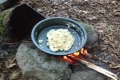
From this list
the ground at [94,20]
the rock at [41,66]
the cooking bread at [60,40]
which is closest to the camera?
the rock at [41,66]

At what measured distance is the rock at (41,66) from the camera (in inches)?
105

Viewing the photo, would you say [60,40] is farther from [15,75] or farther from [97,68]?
[15,75]

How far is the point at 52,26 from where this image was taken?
3133 millimetres

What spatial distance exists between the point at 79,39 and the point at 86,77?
0.58 metres

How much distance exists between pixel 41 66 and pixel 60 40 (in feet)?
1.51

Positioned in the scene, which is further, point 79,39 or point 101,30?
point 101,30

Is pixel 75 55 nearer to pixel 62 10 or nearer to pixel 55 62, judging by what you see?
pixel 55 62

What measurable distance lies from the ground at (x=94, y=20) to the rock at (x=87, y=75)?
0.82ft

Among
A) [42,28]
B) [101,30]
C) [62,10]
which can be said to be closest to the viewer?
[42,28]

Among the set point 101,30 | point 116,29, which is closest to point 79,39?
point 101,30

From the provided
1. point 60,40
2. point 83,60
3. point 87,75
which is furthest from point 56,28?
point 87,75

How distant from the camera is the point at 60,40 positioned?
9.45 ft

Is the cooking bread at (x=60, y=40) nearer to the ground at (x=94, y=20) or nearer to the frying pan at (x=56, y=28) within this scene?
the frying pan at (x=56, y=28)

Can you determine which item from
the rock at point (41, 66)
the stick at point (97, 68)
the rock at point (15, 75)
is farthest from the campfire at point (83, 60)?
the rock at point (15, 75)
